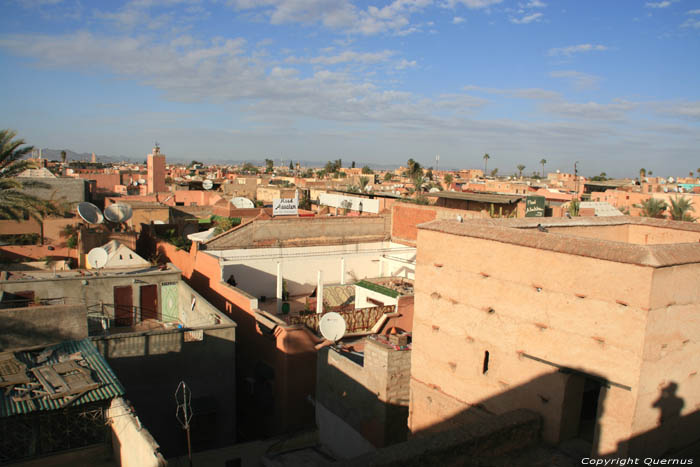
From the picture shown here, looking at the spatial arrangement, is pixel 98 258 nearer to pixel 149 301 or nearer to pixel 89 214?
pixel 149 301

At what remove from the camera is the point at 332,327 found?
42.1 ft

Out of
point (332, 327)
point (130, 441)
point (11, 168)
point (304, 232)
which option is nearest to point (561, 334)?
point (130, 441)

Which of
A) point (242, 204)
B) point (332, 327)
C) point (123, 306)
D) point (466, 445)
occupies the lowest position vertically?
point (123, 306)

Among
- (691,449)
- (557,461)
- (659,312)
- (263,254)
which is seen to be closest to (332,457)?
(557,461)

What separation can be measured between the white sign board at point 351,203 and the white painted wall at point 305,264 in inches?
181

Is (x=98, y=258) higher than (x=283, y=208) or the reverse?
the reverse

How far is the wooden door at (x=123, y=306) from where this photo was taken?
14.8 metres

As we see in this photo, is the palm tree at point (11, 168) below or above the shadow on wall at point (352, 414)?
above

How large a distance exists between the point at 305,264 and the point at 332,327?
1102 cm

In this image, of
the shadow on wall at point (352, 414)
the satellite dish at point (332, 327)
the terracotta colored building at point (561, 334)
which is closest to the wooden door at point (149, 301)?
the satellite dish at point (332, 327)

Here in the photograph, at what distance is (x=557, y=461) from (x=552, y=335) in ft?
4.50

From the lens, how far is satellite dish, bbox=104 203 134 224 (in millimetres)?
21656

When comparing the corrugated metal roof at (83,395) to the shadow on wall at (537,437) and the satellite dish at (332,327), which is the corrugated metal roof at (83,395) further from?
the satellite dish at (332,327)

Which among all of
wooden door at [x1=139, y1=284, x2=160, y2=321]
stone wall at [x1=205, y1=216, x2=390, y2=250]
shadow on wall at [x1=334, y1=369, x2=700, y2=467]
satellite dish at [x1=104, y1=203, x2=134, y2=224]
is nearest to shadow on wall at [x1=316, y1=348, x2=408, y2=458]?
shadow on wall at [x1=334, y1=369, x2=700, y2=467]
